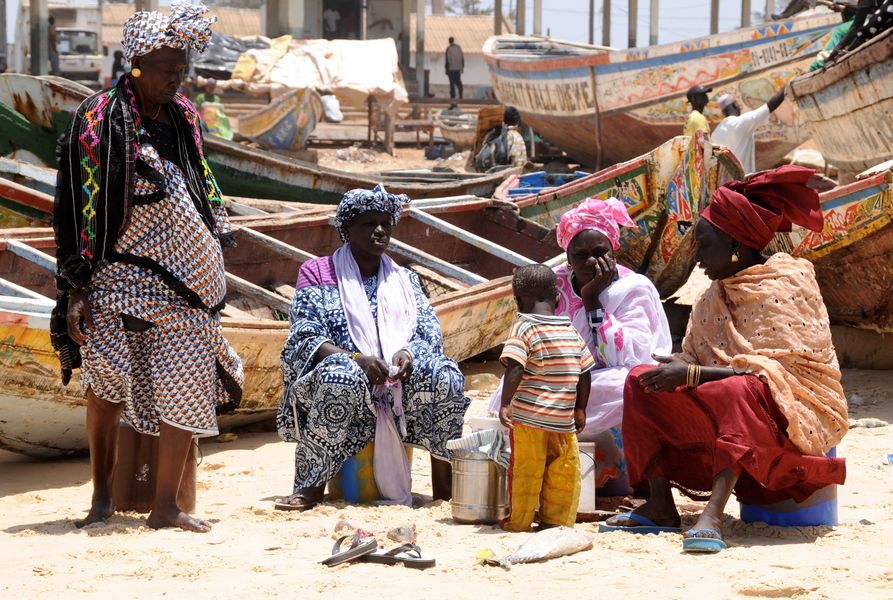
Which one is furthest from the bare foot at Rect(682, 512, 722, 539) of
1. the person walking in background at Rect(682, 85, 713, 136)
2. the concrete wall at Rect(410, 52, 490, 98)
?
the concrete wall at Rect(410, 52, 490, 98)

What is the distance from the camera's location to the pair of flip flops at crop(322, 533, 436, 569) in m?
3.85

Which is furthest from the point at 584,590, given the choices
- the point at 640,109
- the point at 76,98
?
the point at 640,109

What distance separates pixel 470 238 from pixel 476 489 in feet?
12.9

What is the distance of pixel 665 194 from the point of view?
27.0 ft

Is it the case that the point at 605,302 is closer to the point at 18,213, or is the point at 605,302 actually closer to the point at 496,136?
the point at 18,213

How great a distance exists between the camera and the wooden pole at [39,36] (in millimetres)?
28516

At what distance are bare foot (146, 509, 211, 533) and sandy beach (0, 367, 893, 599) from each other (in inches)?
1.5

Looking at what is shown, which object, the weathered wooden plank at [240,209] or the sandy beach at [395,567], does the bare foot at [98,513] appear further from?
the weathered wooden plank at [240,209]

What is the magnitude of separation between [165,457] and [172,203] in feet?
2.84

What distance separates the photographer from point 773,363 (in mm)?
4055

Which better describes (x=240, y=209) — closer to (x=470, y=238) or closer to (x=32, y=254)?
(x=470, y=238)

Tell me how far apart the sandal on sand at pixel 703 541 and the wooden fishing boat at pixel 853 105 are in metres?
6.28

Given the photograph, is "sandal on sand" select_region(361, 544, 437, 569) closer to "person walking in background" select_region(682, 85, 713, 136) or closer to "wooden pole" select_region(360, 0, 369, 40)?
"person walking in background" select_region(682, 85, 713, 136)

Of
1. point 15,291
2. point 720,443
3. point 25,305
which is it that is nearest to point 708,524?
point 720,443
